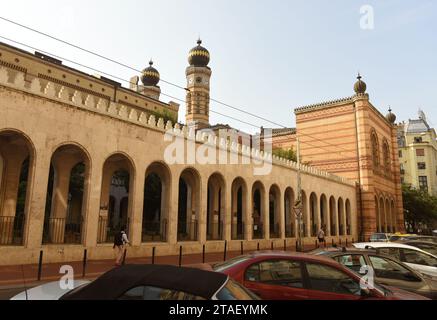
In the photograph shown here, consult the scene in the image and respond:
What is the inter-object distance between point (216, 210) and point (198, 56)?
1665 inches

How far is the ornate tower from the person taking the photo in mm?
59662

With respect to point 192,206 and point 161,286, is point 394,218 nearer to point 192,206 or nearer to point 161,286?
point 192,206

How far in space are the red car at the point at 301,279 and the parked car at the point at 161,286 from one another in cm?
167

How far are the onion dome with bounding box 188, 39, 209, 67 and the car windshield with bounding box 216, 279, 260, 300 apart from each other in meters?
60.0

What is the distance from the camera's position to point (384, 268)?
747 centimetres

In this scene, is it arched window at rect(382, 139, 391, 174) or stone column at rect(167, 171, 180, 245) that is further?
arched window at rect(382, 139, 391, 174)

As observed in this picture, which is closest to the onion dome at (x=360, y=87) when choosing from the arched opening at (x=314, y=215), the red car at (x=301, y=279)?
the arched opening at (x=314, y=215)

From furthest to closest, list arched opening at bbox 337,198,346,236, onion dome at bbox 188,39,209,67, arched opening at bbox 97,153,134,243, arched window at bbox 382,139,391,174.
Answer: onion dome at bbox 188,39,209,67 → arched window at bbox 382,139,391,174 → arched opening at bbox 337,198,346,236 → arched opening at bbox 97,153,134,243

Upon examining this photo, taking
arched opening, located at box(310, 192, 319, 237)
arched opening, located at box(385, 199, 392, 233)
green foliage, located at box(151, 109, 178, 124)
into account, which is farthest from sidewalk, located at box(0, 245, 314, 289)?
arched opening, located at box(385, 199, 392, 233)

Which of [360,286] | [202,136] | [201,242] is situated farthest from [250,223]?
[360,286]

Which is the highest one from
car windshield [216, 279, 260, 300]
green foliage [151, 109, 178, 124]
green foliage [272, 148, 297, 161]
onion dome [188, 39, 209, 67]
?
onion dome [188, 39, 209, 67]

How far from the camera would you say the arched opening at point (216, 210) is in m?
22.8

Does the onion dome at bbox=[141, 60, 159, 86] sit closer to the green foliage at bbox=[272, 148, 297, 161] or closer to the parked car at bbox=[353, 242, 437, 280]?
the green foliage at bbox=[272, 148, 297, 161]
